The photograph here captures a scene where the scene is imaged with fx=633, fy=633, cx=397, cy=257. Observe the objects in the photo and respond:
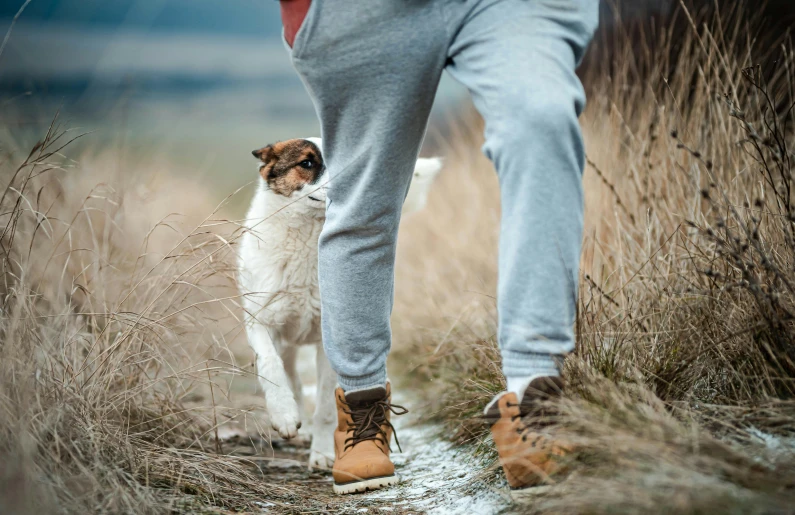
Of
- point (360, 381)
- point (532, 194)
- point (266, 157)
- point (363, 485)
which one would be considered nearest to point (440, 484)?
point (363, 485)

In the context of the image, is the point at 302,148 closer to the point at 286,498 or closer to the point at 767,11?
the point at 286,498

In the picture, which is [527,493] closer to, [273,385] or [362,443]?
[362,443]

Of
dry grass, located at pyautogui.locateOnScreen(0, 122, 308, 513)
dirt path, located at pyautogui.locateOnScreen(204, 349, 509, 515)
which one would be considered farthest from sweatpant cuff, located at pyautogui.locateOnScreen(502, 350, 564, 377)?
dry grass, located at pyautogui.locateOnScreen(0, 122, 308, 513)

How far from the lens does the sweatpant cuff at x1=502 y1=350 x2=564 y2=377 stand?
1401 mm

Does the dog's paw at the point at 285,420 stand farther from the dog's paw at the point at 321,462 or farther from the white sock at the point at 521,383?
the white sock at the point at 521,383

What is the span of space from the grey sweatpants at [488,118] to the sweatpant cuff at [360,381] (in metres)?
0.29

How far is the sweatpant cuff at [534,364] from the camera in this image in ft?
4.60

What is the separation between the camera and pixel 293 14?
1588 mm

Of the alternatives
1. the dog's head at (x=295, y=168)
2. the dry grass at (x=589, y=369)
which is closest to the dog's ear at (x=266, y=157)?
the dog's head at (x=295, y=168)

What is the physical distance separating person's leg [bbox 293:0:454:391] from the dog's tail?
3.27ft

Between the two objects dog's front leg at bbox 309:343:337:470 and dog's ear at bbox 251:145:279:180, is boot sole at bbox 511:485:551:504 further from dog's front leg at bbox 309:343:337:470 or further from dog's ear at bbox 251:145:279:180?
dog's ear at bbox 251:145:279:180

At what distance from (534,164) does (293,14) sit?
0.73m

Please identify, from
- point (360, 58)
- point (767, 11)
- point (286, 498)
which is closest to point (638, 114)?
point (767, 11)

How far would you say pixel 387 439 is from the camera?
6.53 feet
